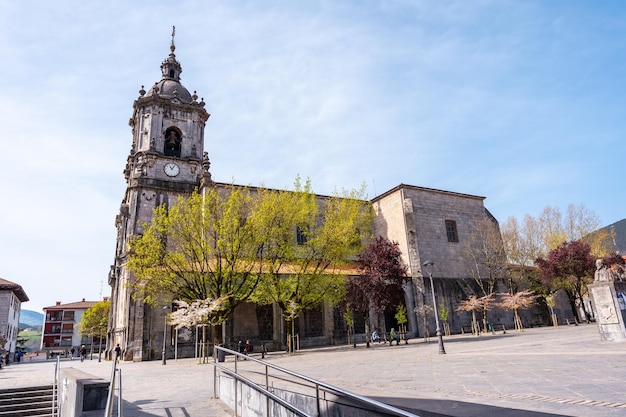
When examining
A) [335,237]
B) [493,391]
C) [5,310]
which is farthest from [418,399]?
[5,310]

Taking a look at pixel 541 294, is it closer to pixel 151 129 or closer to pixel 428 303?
pixel 428 303

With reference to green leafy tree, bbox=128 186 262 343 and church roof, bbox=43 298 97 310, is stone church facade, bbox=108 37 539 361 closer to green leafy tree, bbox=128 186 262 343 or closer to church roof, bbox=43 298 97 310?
green leafy tree, bbox=128 186 262 343

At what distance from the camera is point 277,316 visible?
29609 mm

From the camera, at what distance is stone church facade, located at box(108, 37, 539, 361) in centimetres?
2903

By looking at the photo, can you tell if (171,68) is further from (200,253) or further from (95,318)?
(95,318)

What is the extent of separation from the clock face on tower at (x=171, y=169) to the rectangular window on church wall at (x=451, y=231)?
26.8 metres

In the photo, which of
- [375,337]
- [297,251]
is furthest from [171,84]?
[375,337]

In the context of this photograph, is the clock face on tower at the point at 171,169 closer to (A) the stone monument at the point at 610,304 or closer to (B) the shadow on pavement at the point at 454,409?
(A) the stone monument at the point at 610,304

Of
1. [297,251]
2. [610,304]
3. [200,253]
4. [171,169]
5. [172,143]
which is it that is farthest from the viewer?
[172,143]

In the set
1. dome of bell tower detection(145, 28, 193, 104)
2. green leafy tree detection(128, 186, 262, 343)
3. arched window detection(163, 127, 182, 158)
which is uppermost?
dome of bell tower detection(145, 28, 193, 104)

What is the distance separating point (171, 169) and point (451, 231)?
27712 millimetres

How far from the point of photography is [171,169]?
33812 mm

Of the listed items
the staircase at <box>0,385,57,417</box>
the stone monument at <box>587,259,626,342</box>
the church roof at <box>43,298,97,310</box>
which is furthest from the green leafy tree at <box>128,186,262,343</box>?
the church roof at <box>43,298,97,310</box>

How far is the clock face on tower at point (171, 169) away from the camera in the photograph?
3359 cm
